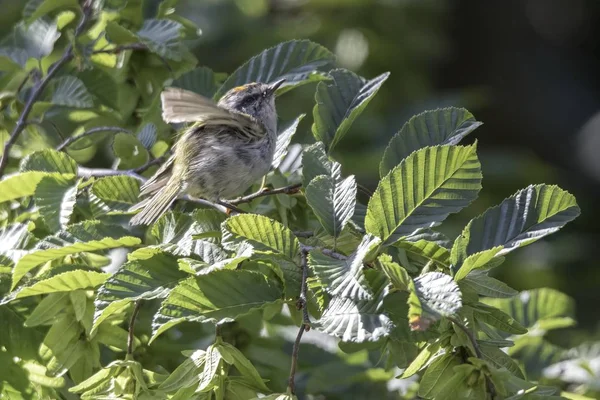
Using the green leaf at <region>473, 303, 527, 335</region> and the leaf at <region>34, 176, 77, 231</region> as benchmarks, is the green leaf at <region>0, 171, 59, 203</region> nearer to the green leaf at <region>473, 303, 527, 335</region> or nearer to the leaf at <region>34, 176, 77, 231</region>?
the leaf at <region>34, 176, 77, 231</region>

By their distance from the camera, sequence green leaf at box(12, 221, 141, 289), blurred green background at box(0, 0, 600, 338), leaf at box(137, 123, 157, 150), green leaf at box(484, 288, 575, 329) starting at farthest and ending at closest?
blurred green background at box(0, 0, 600, 338), green leaf at box(484, 288, 575, 329), leaf at box(137, 123, 157, 150), green leaf at box(12, 221, 141, 289)

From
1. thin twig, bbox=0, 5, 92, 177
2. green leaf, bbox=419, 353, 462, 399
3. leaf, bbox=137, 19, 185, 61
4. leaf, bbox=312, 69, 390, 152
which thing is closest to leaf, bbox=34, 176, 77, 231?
thin twig, bbox=0, 5, 92, 177

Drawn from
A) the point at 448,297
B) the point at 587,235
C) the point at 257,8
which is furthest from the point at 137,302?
the point at 587,235

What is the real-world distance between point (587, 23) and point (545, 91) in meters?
0.89

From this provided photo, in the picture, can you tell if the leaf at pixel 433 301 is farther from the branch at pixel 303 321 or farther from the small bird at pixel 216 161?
the small bird at pixel 216 161

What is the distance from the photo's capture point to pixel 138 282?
6.53ft

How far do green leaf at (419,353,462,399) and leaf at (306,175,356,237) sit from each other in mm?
355

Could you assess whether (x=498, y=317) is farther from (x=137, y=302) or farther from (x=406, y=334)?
(x=137, y=302)

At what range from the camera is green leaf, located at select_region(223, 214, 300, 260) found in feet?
6.23

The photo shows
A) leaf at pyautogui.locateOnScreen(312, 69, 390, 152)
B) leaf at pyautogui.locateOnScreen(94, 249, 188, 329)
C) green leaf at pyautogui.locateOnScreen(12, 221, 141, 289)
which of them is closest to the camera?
leaf at pyautogui.locateOnScreen(94, 249, 188, 329)

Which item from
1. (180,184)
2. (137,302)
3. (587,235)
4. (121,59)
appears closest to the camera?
(137,302)

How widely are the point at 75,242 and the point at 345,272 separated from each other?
0.73m

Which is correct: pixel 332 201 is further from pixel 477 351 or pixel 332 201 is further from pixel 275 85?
pixel 275 85

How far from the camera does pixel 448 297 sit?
1.66 metres
